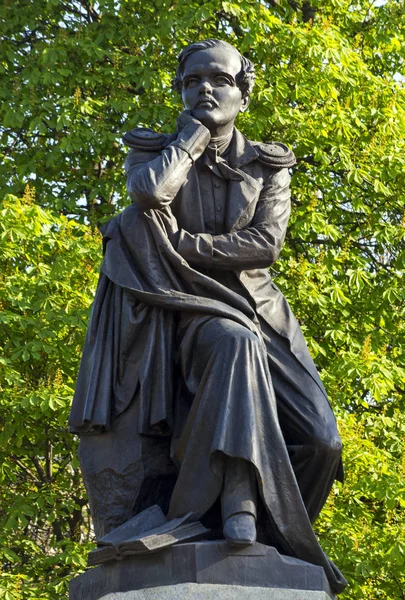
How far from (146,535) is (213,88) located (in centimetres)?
235

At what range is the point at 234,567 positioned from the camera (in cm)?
583

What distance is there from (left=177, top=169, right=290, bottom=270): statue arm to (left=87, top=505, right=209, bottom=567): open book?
1207 millimetres

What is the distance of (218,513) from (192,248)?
4.10 ft

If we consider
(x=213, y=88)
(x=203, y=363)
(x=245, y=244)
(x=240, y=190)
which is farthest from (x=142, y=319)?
(x=213, y=88)

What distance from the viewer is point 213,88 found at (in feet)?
23.3

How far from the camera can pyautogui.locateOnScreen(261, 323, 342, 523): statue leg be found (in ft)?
21.3

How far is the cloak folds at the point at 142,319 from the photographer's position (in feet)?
21.2

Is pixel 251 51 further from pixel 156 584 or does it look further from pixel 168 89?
pixel 156 584

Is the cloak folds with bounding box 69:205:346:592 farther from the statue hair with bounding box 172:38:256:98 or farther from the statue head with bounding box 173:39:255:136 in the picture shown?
the statue hair with bounding box 172:38:256:98

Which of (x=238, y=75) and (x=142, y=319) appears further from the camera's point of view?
(x=238, y=75)

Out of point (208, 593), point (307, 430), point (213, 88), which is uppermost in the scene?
point (213, 88)

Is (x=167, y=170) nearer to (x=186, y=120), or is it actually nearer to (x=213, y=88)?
(x=186, y=120)

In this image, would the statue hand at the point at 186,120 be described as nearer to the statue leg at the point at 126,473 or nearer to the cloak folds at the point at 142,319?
the cloak folds at the point at 142,319

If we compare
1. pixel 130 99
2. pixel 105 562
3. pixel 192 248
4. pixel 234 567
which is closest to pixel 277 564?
pixel 234 567
